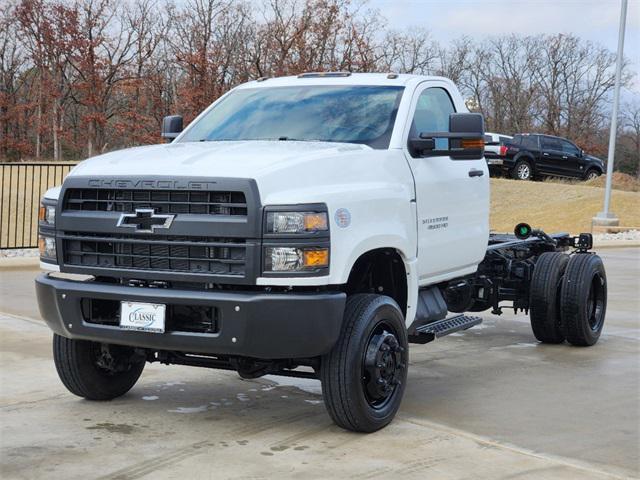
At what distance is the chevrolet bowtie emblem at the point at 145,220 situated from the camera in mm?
5203

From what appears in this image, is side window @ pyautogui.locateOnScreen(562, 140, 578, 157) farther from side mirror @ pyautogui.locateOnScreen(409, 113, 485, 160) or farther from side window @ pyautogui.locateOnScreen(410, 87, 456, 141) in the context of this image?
side mirror @ pyautogui.locateOnScreen(409, 113, 485, 160)

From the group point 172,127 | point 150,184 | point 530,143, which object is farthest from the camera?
point 530,143

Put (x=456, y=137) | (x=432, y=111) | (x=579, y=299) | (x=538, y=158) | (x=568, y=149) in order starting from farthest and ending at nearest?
(x=568, y=149) < (x=538, y=158) < (x=579, y=299) < (x=432, y=111) < (x=456, y=137)

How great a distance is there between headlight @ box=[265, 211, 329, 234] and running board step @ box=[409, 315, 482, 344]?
1.63 metres

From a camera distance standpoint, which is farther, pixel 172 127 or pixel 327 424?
pixel 172 127

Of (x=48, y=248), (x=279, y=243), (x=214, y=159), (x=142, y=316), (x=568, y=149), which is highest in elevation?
(x=568, y=149)

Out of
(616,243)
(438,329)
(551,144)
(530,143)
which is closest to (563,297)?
(438,329)

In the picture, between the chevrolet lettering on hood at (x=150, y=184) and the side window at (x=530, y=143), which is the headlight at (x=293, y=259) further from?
the side window at (x=530, y=143)

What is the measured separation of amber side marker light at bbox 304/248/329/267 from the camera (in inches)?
199

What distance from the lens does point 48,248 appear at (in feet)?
18.7

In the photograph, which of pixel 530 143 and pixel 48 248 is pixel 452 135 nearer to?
pixel 48 248

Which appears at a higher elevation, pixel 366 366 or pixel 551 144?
pixel 551 144

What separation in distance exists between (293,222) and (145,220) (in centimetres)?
83

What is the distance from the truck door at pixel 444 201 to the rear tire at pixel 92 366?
2008 millimetres
